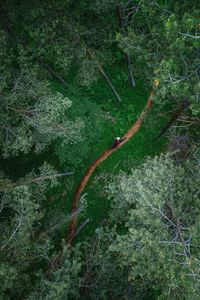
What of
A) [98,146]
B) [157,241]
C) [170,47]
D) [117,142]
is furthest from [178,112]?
[157,241]

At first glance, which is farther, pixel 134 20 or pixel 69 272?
pixel 134 20

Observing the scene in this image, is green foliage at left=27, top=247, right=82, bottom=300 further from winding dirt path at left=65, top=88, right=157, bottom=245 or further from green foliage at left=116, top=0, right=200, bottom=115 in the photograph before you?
green foliage at left=116, top=0, right=200, bottom=115

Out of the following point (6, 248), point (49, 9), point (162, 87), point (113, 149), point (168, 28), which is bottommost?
point (113, 149)

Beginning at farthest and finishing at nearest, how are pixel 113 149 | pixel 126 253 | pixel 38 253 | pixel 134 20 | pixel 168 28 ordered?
pixel 113 149, pixel 134 20, pixel 38 253, pixel 126 253, pixel 168 28

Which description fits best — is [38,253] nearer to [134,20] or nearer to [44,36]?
[44,36]

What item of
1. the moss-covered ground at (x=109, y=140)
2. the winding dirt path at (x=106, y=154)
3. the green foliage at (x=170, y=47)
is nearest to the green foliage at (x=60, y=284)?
the winding dirt path at (x=106, y=154)

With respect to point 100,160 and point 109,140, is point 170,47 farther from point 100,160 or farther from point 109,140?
point 100,160

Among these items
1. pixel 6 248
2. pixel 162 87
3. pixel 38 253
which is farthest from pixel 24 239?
pixel 162 87

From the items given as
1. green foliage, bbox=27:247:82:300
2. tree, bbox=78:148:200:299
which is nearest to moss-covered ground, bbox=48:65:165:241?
tree, bbox=78:148:200:299
